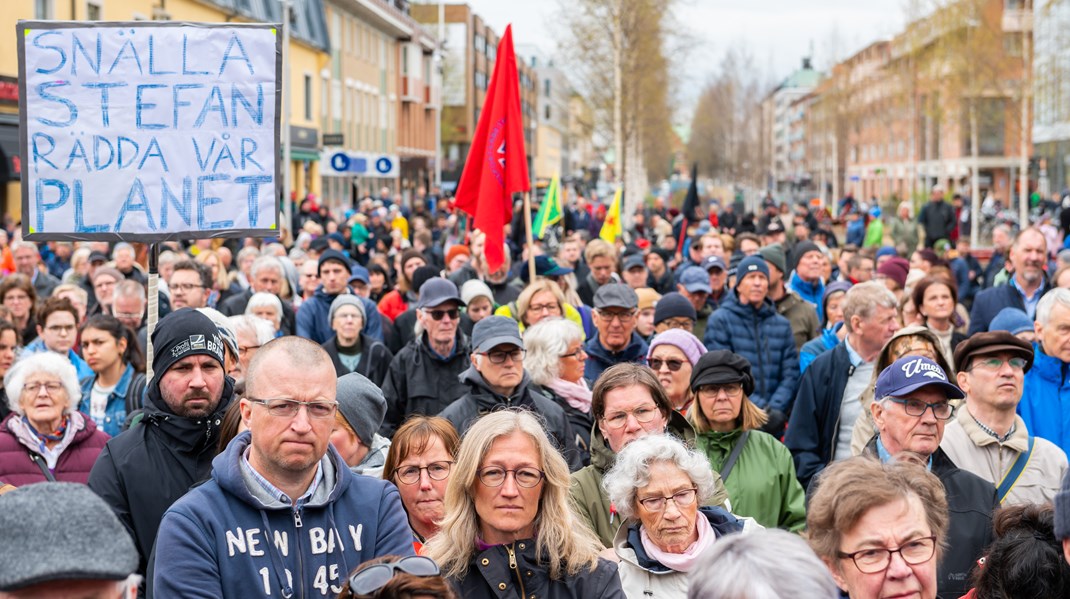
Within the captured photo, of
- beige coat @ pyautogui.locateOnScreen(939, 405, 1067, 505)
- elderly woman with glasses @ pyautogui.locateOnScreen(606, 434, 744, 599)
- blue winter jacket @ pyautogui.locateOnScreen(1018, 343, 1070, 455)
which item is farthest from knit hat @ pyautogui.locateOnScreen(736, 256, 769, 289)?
elderly woman with glasses @ pyautogui.locateOnScreen(606, 434, 744, 599)

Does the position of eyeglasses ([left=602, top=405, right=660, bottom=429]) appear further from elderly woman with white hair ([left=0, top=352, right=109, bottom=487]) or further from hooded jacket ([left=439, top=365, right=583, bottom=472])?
elderly woman with white hair ([left=0, top=352, right=109, bottom=487])

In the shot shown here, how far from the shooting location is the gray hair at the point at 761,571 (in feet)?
8.89

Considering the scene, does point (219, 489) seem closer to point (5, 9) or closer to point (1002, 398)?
point (1002, 398)

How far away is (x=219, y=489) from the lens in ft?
12.0

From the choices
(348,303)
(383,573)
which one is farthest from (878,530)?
(348,303)

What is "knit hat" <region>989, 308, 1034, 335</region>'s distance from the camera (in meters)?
7.87

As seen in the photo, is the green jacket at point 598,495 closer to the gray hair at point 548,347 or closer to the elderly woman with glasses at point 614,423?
the elderly woman with glasses at point 614,423

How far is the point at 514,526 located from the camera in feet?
13.4

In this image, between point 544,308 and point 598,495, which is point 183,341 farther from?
point 544,308

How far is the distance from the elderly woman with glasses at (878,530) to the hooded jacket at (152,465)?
2295mm

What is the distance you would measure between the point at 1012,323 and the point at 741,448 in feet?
9.72

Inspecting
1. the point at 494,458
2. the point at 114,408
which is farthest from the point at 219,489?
the point at 114,408

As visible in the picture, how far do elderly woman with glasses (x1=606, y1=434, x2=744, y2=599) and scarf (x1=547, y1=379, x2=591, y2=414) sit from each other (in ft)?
8.27

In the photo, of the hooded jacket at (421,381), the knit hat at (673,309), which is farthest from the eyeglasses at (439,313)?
the knit hat at (673,309)
